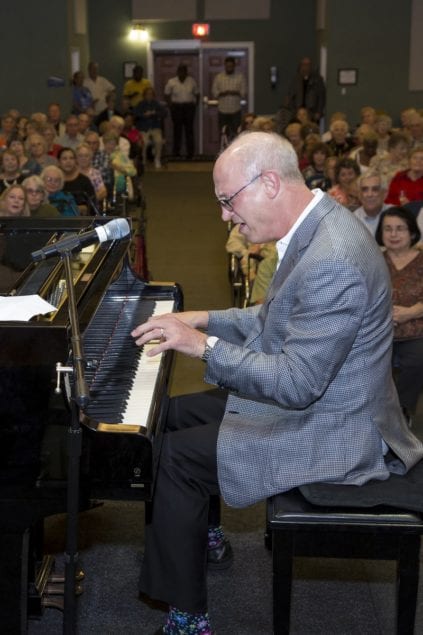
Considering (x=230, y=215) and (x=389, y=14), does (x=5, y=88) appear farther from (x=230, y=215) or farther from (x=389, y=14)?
(x=230, y=215)

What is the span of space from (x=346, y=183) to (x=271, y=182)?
458 centimetres

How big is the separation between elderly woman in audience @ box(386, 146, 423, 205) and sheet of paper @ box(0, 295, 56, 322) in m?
5.00

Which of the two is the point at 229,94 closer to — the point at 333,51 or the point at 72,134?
the point at 333,51

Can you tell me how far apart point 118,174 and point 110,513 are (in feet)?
21.0

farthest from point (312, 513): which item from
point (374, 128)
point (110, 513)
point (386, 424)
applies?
point (374, 128)

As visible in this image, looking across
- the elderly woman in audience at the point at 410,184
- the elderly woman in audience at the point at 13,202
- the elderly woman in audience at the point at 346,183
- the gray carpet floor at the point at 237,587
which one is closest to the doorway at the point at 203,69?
→ the elderly woman in audience at the point at 410,184

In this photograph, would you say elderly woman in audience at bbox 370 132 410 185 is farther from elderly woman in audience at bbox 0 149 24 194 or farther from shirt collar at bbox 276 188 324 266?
shirt collar at bbox 276 188 324 266

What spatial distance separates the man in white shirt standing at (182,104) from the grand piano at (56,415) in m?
14.5

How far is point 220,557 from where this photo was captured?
3418 mm

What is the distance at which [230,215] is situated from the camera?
2627 millimetres

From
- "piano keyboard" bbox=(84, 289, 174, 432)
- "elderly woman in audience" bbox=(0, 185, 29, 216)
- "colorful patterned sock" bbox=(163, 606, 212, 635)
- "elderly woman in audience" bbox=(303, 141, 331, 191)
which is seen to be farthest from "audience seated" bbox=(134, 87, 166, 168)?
"colorful patterned sock" bbox=(163, 606, 212, 635)

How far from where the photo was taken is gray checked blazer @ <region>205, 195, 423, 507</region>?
96.2 inches

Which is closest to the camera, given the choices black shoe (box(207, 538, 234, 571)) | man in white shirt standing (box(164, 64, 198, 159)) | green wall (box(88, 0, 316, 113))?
black shoe (box(207, 538, 234, 571))

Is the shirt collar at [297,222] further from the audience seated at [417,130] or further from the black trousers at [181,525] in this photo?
the audience seated at [417,130]
